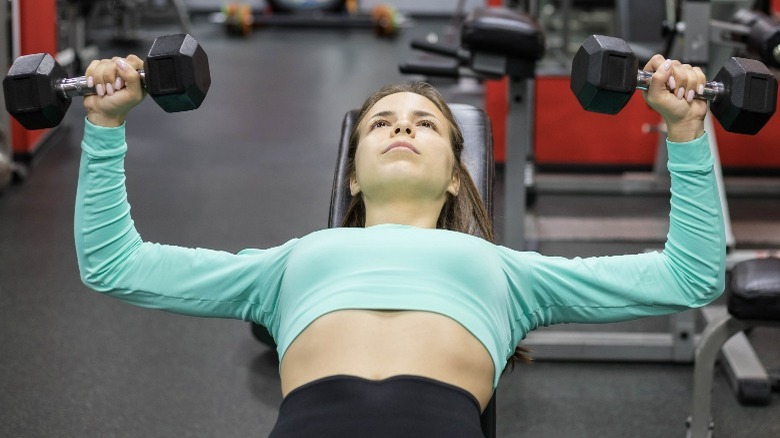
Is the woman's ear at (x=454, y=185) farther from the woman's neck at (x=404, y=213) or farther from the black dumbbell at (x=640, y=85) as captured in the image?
the black dumbbell at (x=640, y=85)

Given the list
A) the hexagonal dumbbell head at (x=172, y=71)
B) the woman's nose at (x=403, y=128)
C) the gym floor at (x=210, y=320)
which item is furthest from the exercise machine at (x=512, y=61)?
the hexagonal dumbbell head at (x=172, y=71)

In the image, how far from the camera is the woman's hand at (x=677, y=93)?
166 centimetres

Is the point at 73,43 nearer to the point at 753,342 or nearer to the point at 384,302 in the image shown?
the point at 753,342

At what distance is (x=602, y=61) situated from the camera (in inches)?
65.7

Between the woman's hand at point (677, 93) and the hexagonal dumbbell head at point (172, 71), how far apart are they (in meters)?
0.68

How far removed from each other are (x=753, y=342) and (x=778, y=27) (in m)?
0.96

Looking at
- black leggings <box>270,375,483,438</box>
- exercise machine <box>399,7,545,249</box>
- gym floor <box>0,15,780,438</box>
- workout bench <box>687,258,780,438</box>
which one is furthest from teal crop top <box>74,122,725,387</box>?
exercise machine <box>399,7,545,249</box>

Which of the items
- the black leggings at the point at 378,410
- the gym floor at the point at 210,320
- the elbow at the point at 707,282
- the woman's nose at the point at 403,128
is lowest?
the gym floor at the point at 210,320

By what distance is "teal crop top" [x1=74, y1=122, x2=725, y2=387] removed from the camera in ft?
5.56

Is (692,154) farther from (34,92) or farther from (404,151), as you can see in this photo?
(34,92)

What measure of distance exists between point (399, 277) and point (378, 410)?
0.23 metres

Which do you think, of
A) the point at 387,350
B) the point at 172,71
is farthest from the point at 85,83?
the point at 387,350

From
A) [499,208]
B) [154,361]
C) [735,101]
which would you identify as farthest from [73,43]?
[735,101]

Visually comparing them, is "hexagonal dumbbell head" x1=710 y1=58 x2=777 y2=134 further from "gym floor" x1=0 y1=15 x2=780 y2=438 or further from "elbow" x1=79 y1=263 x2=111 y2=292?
"gym floor" x1=0 y1=15 x2=780 y2=438
